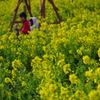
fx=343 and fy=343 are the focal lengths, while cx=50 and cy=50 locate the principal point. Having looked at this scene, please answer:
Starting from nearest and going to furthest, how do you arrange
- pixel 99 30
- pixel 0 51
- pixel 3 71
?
pixel 3 71 → pixel 99 30 → pixel 0 51

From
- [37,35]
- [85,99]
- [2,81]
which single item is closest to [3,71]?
[2,81]

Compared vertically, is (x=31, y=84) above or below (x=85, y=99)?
below

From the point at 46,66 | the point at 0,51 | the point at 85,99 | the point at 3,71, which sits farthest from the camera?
the point at 0,51

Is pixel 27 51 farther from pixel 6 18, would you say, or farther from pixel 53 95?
pixel 6 18

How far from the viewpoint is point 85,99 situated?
2865mm

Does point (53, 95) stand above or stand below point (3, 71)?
above

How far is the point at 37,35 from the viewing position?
6328 millimetres

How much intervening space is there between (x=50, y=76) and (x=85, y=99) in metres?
1.11

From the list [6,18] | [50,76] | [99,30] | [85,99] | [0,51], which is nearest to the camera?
[85,99]

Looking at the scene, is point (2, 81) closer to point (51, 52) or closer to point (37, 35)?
point (51, 52)

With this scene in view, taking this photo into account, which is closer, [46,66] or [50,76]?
[50,76]

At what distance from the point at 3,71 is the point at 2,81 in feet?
1.30

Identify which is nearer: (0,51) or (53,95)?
(53,95)

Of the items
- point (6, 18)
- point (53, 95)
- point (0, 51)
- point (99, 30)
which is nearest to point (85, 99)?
point (53, 95)
